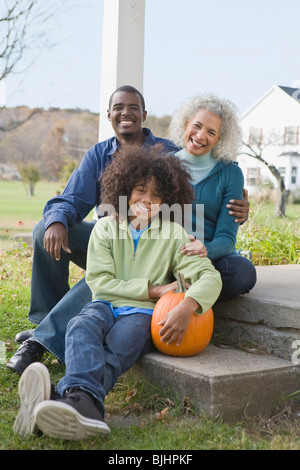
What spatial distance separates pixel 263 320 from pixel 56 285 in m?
1.18

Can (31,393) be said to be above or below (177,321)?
below

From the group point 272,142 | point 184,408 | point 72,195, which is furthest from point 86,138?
point 184,408

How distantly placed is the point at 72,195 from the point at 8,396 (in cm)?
112

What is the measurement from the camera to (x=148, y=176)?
2.59 metres

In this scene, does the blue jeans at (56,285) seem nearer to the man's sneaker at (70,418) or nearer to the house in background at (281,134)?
the man's sneaker at (70,418)

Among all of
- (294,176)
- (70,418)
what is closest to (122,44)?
(70,418)

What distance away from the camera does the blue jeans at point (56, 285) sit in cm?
276

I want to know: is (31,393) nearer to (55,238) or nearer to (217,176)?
(55,238)

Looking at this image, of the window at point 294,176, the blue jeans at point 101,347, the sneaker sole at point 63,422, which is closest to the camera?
the sneaker sole at point 63,422

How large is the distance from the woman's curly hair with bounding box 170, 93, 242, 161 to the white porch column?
1620 millimetres

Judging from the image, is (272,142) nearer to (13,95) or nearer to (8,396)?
(13,95)

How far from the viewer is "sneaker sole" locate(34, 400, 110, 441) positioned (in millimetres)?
1830

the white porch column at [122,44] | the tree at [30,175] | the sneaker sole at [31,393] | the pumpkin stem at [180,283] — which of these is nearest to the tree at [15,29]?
the white porch column at [122,44]

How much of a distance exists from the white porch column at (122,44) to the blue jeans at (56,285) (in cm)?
169
